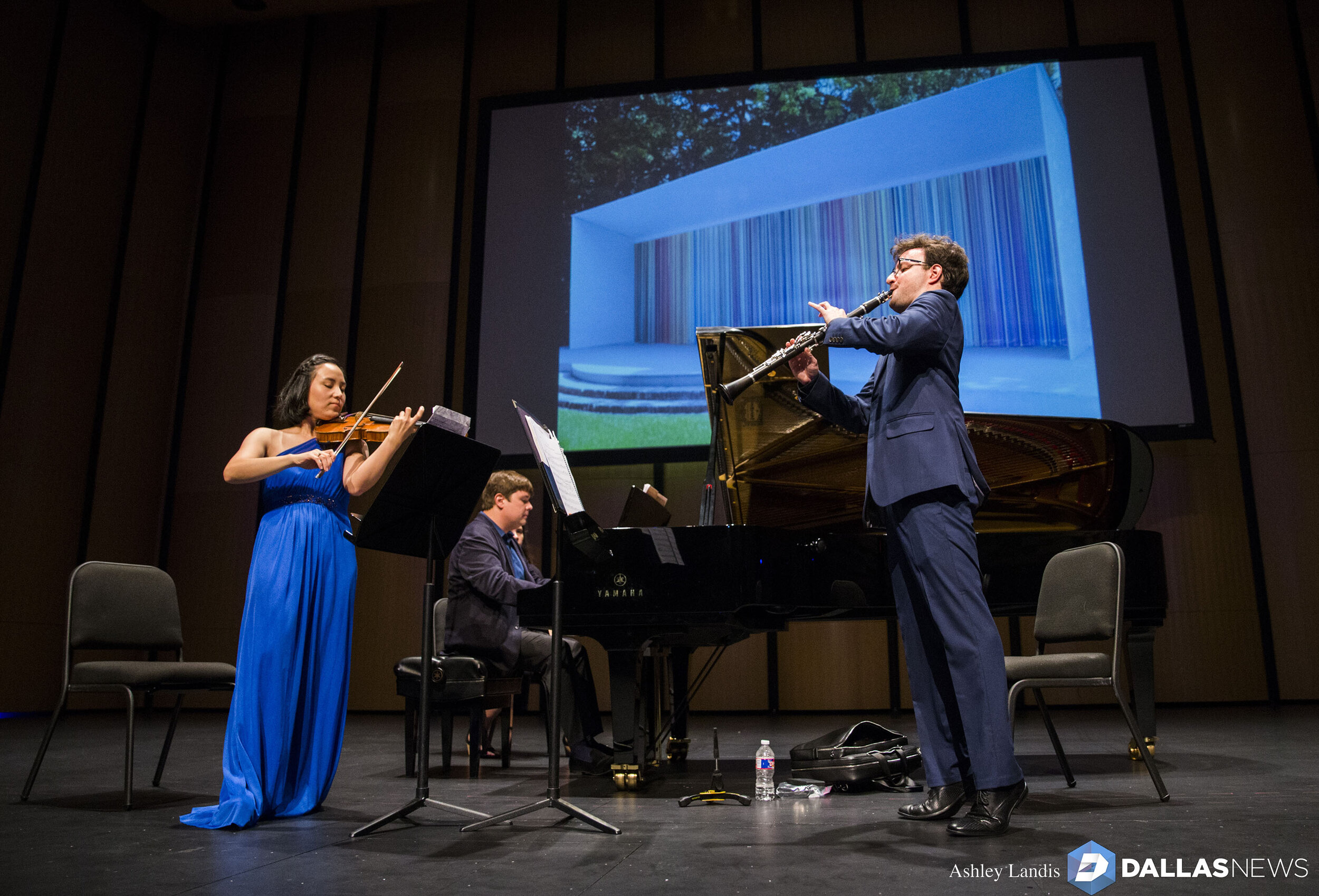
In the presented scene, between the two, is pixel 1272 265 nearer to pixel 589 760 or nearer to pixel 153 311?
pixel 589 760

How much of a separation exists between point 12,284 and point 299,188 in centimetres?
210

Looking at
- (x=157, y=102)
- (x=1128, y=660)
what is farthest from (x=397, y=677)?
(x=157, y=102)

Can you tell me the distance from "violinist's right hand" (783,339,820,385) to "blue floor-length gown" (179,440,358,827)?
1.44 m

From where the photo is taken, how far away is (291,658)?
2.68 meters

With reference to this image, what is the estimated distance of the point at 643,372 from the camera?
6.27 meters

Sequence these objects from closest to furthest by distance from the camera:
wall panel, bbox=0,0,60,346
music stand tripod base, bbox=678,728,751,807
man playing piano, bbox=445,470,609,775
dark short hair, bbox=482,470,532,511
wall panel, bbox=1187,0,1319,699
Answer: music stand tripod base, bbox=678,728,751,807 < man playing piano, bbox=445,470,609,775 < dark short hair, bbox=482,470,532,511 < wall panel, bbox=1187,0,1319,699 < wall panel, bbox=0,0,60,346

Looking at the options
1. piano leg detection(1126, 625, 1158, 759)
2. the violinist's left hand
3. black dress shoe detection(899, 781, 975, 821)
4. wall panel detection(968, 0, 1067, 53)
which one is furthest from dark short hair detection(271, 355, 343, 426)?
wall panel detection(968, 0, 1067, 53)

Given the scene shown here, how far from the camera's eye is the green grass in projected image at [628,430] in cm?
615

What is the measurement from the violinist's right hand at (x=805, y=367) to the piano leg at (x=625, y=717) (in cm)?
108

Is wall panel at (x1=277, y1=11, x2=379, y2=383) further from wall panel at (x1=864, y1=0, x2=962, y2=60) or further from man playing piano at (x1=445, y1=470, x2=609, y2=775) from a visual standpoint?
wall panel at (x1=864, y1=0, x2=962, y2=60)

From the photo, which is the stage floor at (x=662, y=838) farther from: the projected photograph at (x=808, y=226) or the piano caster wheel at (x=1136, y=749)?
the projected photograph at (x=808, y=226)

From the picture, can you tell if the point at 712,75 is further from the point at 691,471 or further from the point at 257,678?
the point at 257,678

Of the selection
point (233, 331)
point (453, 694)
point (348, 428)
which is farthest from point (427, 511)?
point (233, 331)

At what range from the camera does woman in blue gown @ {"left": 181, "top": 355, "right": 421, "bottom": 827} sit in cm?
258
